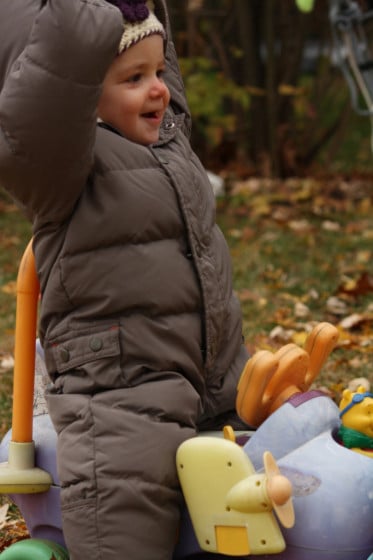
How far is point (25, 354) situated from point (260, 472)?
2.13ft

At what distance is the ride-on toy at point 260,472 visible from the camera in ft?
7.29

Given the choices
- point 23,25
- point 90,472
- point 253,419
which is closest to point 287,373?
point 253,419

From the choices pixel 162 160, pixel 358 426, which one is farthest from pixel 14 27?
pixel 358 426

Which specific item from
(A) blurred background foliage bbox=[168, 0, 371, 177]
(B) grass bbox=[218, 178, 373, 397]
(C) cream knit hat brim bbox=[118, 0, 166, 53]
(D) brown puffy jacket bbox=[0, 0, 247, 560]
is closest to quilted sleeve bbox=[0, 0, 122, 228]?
(D) brown puffy jacket bbox=[0, 0, 247, 560]

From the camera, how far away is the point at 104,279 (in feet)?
7.77

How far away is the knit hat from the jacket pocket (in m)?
0.63

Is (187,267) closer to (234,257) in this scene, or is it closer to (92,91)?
(92,91)

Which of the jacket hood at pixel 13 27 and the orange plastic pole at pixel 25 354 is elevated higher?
the jacket hood at pixel 13 27

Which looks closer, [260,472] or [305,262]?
[260,472]

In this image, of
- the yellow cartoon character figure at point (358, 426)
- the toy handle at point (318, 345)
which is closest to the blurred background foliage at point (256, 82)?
the toy handle at point (318, 345)

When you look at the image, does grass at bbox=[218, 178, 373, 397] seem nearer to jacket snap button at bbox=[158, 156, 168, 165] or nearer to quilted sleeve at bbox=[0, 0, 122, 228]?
jacket snap button at bbox=[158, 156, 168, 165]

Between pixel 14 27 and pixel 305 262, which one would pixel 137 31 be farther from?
pixel 305 262

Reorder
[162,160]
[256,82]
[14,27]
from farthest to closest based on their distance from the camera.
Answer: [256,82] → [162,160] → [14,27]

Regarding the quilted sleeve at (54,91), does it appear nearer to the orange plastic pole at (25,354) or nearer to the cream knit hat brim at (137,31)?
the cream knit hat brim at (137,31)
